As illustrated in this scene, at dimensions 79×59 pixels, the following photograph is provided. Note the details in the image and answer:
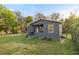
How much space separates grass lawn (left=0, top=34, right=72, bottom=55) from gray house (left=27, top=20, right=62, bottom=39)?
0.18ft

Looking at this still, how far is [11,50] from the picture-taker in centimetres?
158

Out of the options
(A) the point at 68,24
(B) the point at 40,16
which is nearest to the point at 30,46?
(B) the point at 40,16

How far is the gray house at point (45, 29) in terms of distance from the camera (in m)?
1.58

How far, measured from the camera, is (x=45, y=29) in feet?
5.24

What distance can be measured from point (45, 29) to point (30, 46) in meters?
0.20

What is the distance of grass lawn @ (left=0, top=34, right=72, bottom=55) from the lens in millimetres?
1573

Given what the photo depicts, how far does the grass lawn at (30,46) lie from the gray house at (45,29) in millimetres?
54

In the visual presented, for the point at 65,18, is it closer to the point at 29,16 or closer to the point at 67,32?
the point at 67,32

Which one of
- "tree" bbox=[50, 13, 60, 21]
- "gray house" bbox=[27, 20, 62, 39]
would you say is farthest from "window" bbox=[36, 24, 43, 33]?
"tree" bbox=[50, 13, 60, 21]

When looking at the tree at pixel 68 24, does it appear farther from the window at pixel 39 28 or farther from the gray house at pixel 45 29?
the window at pixel 39 28

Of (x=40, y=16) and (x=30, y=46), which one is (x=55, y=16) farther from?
(x=30, y=46)

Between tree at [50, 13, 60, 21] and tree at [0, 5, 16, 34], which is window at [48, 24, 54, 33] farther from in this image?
tree at [0, 5, 16, 34]
